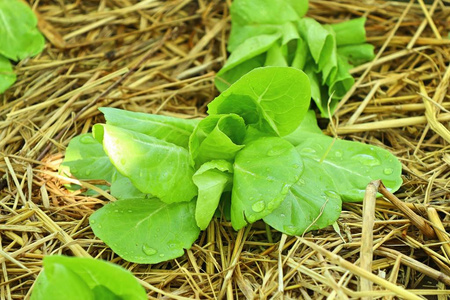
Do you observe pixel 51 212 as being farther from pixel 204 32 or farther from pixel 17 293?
pixel 204 32

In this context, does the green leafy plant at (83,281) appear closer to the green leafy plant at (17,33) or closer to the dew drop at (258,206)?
the dew drop at (258,206)

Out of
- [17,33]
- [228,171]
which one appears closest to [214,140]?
[228,171]

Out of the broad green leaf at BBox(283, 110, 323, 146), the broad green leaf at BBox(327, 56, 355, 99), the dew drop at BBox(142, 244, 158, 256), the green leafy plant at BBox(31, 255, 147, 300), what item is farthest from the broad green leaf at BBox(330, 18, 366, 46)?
the green leafy plant at BBox(31, 255, 147, 300)

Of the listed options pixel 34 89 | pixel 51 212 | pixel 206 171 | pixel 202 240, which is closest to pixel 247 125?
pixel 206 171

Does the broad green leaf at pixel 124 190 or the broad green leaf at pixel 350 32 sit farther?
the broad green leaf at pixel 350 32

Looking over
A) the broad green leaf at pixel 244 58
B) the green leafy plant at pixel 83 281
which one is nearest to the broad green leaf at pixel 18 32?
the broad green leaf at pixel 244 58

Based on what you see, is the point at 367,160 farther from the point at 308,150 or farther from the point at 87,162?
the point at 87,162
